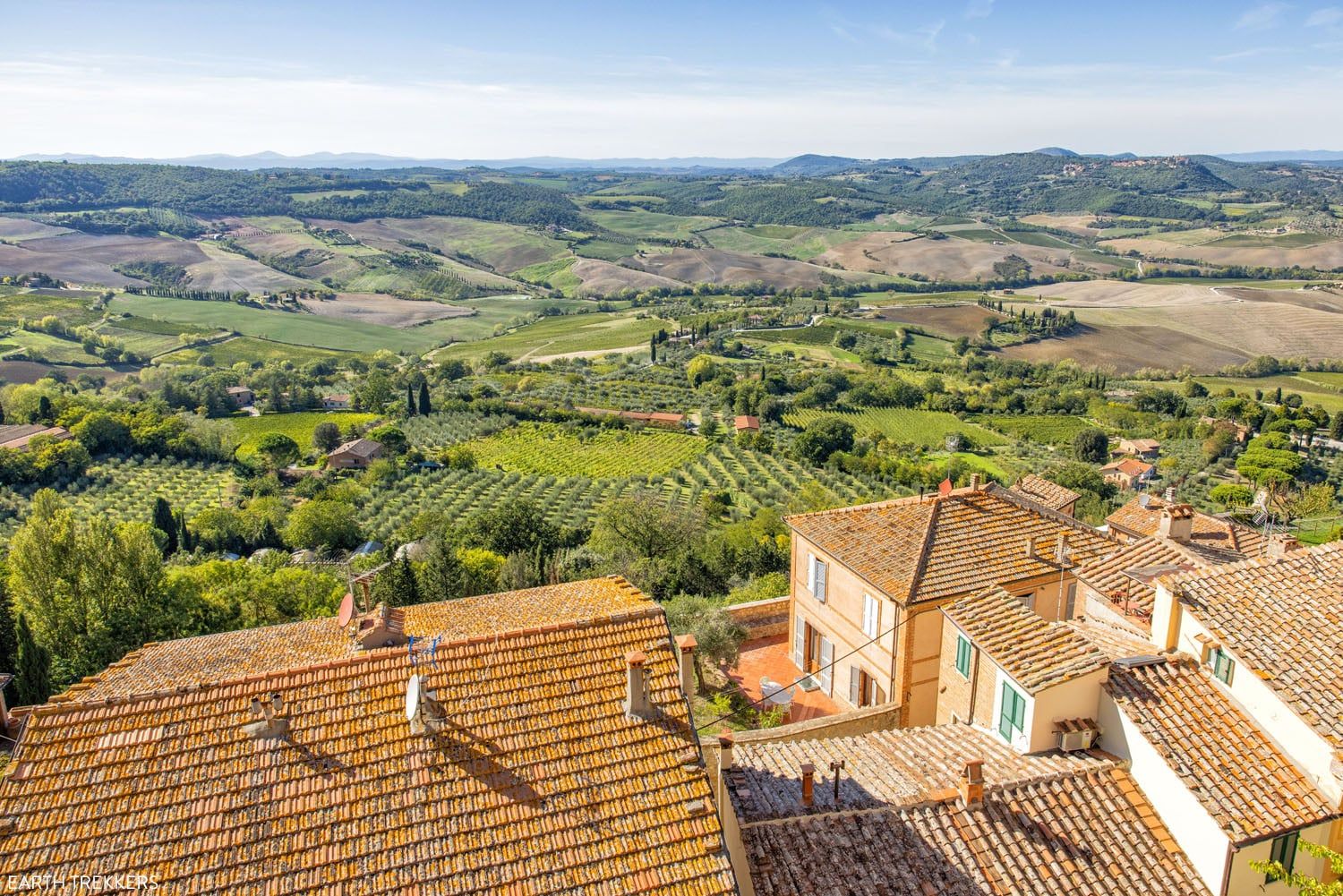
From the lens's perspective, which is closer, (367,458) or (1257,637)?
(1257,637)

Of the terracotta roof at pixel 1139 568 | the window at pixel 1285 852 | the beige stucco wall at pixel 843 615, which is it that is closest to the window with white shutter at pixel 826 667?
the beige stucco wall at pixel 843 615

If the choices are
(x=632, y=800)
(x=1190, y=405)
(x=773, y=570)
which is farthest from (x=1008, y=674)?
(x=1190, y=405)

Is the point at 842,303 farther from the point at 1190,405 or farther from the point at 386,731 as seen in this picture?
the point at 386,731

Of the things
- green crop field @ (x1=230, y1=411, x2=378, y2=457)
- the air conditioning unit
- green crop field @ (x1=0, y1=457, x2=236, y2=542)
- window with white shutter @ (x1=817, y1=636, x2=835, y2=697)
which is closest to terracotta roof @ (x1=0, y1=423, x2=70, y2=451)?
green crop field @ (x1=0, y1=457, x2=236, y2=542)

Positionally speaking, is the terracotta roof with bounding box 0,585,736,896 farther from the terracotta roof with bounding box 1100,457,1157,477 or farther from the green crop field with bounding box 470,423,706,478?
the terracotta roof with bounding box 1100,457,1157,477

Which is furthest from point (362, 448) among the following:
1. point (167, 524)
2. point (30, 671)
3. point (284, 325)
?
point (284, 325)

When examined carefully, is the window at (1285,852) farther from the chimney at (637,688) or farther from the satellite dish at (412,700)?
the satellite dish at (412,700)

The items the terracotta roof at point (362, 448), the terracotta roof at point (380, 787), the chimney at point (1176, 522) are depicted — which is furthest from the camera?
the terracotta roof at point (362, 448)
